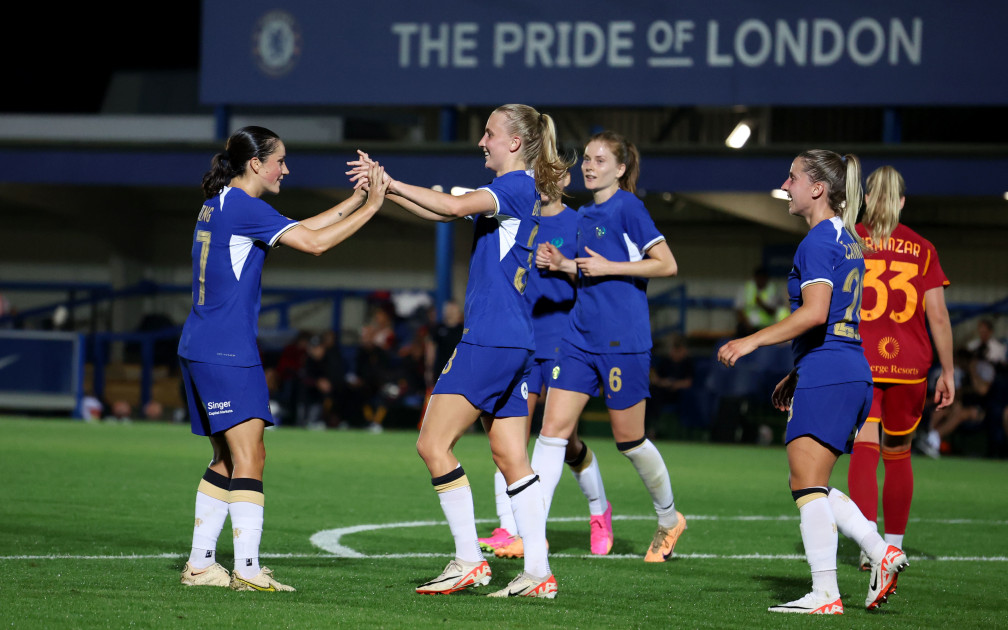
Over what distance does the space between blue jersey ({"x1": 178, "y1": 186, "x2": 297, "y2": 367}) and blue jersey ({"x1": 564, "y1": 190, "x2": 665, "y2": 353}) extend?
201cm

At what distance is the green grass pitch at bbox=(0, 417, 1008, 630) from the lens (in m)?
4.89

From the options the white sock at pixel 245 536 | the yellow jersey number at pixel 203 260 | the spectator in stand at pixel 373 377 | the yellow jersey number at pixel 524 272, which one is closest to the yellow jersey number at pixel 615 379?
the yellow jersey number at pixel 524 272

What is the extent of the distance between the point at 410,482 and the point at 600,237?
4.43 m

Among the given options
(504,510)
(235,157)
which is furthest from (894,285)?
(235,157)

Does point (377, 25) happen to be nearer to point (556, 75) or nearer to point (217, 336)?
point (556, 75)

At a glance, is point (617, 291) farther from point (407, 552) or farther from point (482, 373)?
point (407, 552)

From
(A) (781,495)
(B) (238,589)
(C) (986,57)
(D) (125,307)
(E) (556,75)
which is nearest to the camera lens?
(B) (238,589)

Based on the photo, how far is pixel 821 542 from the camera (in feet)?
16.9

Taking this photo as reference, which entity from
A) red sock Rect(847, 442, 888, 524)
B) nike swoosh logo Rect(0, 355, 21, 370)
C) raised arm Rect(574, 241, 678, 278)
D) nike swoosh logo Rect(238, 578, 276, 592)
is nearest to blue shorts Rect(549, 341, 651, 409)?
raised arm Rect(574, 241, 678, 278)

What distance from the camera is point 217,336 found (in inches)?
209

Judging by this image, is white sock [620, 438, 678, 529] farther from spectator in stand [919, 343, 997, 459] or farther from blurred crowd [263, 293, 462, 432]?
blurred crowd [263, 293, 462, 432]

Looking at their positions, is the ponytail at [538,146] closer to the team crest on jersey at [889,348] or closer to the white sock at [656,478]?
the white sock at [656,478]

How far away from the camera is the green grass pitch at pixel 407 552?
489 centimetres

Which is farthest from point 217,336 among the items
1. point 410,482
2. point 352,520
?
point 410,482
